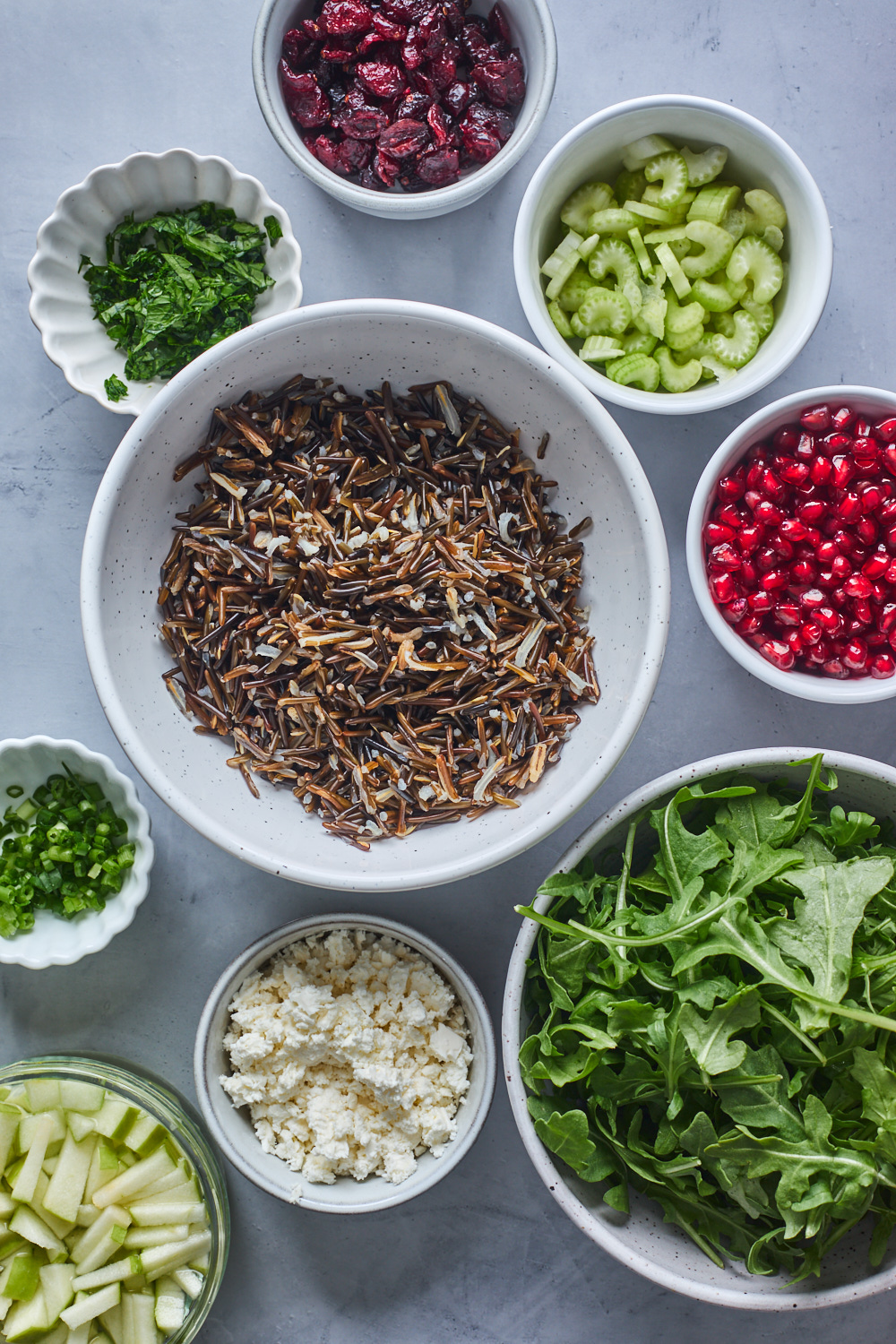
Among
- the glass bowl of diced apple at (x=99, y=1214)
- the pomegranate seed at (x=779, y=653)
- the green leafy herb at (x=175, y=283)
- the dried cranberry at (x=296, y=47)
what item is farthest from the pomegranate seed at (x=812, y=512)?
the glass bowl of diced apple at (x=99, y=1214)

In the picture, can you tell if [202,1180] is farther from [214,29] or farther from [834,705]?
[214,29]

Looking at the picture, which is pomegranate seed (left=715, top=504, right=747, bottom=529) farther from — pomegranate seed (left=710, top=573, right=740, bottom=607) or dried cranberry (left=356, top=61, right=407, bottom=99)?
dried cranberry (left=356, top=61, right=407, bottom=99)

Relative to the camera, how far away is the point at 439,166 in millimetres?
1621

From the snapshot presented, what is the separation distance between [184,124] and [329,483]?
2.71ft

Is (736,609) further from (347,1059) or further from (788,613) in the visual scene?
(347,1059)

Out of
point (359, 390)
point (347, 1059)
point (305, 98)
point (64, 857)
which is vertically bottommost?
point (347, 1059)

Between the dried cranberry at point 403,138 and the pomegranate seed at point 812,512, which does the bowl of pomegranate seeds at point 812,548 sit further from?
the dried cranberry at point 403,138

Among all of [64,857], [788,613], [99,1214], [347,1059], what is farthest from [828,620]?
[99,1214]

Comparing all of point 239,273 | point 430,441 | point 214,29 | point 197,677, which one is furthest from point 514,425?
point 214,29

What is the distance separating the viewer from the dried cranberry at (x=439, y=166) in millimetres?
1616

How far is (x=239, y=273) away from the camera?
167cm

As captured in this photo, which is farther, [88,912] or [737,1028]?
[88,912]

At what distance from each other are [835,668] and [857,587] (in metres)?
0.15

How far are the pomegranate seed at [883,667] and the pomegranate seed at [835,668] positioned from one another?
47mm
